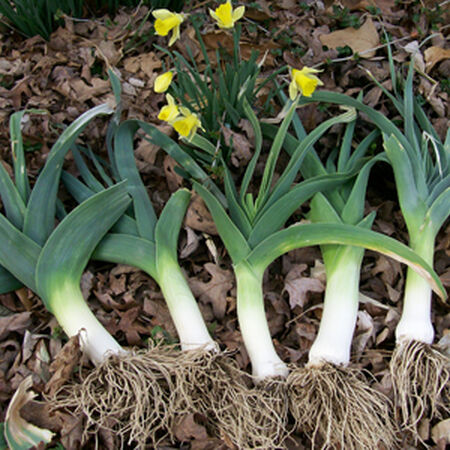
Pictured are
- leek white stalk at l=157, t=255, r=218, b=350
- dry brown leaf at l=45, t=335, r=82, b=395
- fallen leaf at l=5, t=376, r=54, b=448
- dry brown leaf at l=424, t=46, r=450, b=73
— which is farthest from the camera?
dry brown leaf at l=424, t=46, r=450, b=73

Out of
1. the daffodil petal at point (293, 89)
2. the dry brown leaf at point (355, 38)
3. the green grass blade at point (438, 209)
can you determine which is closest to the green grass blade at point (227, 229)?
the daffodil petal at point (293, 89)

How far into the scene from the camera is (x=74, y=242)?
162cm

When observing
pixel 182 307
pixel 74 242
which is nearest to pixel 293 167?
pixel 182 307

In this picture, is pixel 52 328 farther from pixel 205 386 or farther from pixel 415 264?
pixel 415 264

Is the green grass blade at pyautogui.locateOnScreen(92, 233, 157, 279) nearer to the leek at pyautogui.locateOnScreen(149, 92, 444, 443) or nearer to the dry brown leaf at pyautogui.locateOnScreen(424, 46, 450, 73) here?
the leek at pyautogui.locateOnScreen(149, 92, 444, 443)

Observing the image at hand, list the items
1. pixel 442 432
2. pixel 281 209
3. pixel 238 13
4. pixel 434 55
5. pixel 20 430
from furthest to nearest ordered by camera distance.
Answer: pixel 434 55 → pixel 281 209 → pixel 238 13 → pixel 442 432 → pixel 20 430

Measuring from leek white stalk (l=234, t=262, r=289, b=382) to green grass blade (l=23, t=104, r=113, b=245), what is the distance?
68 centimetres

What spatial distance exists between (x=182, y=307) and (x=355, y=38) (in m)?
1.58

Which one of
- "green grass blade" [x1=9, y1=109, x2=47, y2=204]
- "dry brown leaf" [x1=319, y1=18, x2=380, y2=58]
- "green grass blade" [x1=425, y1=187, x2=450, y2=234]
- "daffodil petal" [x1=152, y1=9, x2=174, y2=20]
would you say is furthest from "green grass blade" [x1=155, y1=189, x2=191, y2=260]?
"dry brown leaf" [x1=319, y1=18, x2=380, y2=58]

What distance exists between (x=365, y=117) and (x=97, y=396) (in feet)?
4.89

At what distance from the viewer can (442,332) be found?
1688 mm

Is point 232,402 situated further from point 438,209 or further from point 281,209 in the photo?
point 438,209

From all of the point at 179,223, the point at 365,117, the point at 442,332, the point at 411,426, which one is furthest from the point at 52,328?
the point at 365,117

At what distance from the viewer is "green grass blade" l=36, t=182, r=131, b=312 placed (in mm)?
1579
